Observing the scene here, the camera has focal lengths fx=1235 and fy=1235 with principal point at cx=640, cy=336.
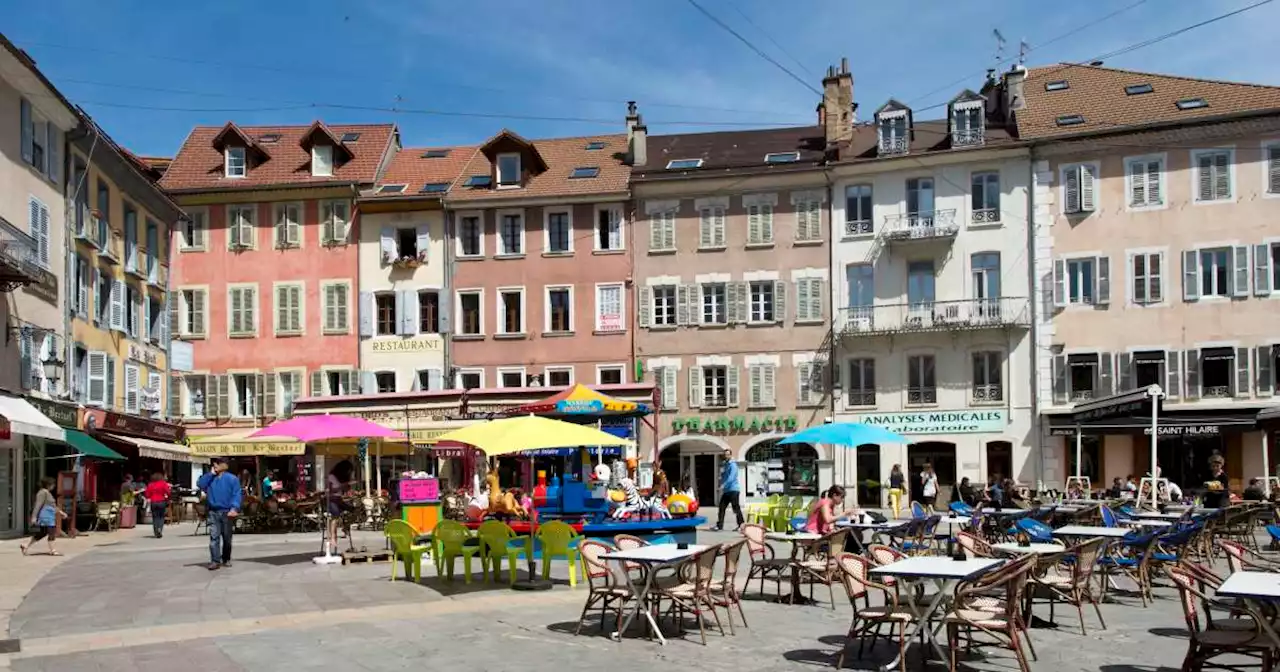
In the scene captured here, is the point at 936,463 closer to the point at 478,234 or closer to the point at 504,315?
the point at 504,315

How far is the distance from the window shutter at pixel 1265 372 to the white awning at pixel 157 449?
28.9 meters

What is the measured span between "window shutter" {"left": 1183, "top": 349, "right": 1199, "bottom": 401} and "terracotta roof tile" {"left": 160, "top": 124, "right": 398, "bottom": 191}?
25.7m

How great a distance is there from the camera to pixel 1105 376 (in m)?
35.1

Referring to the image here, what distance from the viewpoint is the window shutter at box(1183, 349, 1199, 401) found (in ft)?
112

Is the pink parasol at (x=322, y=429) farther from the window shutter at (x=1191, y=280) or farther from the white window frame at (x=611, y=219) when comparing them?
the window shutter at (x=1191, y=280)

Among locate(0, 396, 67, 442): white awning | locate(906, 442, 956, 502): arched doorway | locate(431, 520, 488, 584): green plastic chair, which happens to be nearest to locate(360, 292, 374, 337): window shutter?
locate(0, 396, 67, 442): white awning

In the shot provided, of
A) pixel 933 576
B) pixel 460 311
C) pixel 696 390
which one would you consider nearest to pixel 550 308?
pixel 460 311

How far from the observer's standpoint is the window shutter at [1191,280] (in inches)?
1357

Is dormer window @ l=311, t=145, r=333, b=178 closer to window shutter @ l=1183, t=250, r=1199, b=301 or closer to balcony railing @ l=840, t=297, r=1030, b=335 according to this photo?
balcony railing @ l=840, t=297, r=1030, b=335

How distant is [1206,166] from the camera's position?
113ft

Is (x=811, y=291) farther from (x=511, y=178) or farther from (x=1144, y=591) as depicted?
(x=1144, y=591)

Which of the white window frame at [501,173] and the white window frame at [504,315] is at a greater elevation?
the white window frame at [501,173]

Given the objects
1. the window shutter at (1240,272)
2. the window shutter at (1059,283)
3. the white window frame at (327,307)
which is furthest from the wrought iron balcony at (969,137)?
the white window frame at (327,307)

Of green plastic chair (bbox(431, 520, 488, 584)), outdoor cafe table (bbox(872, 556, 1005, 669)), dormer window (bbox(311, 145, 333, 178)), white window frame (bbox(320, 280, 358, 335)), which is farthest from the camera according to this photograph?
dormer window (bbox(311, 145, 333, 178))
